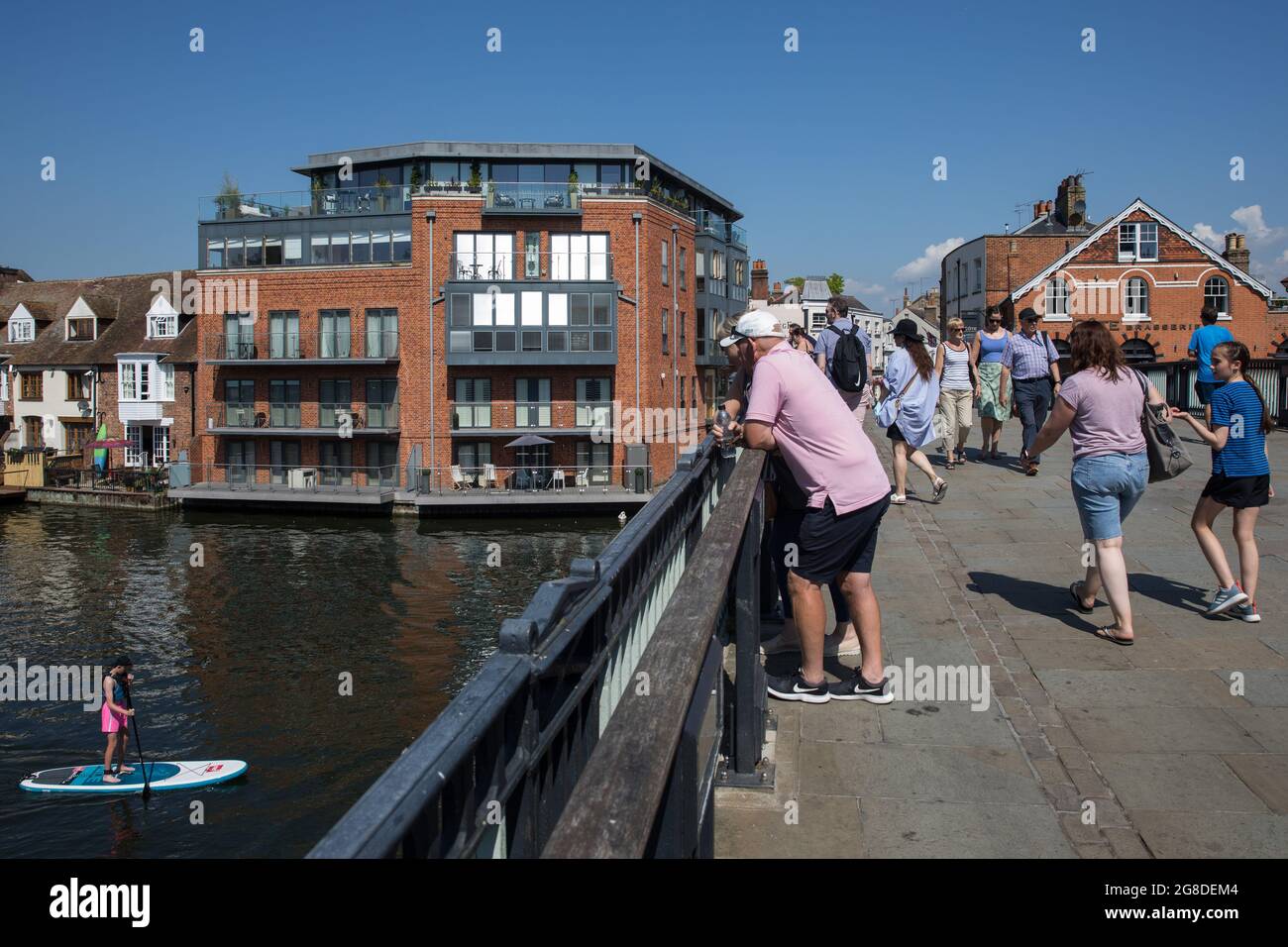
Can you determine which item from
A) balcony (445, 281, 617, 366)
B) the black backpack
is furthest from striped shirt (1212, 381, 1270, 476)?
balcony (445, 281, 617, 366)

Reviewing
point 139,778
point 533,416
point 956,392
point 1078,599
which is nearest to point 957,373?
point 956,392

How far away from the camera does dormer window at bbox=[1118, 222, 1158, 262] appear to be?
50.3m

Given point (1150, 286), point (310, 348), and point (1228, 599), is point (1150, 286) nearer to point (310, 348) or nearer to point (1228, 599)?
point (310, 348)

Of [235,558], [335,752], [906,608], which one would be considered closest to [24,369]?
[235,558]

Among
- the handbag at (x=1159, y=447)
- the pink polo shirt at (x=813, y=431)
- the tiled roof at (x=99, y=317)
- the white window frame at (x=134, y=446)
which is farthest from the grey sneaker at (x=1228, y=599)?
the white window frame at (x=134, y=446)

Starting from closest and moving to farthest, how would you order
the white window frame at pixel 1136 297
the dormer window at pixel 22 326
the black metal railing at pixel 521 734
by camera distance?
the black metal railing at pixel 521 734, the white window frame at pixel 1136 297, the dormer window at pixel 22 326

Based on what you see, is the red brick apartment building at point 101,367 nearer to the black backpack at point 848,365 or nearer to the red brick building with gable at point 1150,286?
the red brick building with gable at point 1150,286

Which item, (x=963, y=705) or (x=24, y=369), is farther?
(x=24, y=369)

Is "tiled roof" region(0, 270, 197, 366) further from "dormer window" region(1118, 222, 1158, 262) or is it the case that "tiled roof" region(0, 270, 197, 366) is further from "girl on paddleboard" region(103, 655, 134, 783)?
"dormer window" region(1118, 222, 1158, 262)

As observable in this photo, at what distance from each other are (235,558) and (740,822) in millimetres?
41106

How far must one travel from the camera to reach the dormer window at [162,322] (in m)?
62.7
